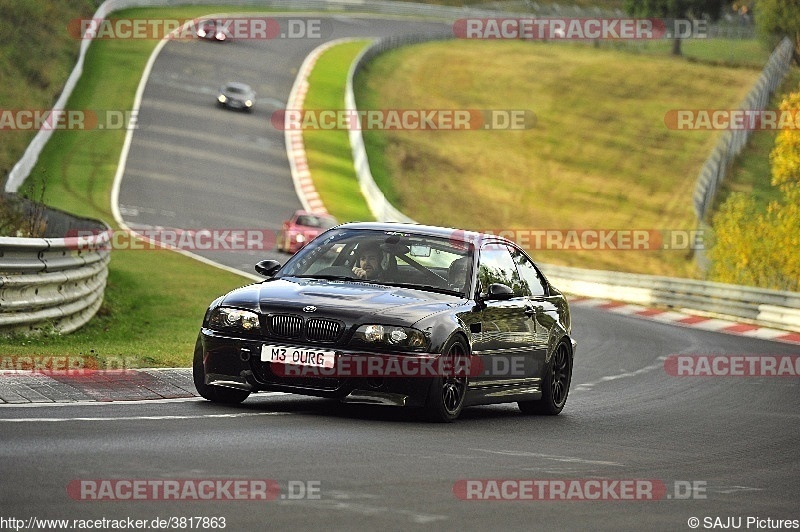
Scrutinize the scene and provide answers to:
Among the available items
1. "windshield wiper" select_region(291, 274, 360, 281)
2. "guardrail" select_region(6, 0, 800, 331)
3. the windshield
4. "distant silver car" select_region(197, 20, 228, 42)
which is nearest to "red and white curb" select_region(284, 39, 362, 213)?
"guardrail" select_region(6, 0, 800, 331)

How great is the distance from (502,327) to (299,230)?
26.5 m

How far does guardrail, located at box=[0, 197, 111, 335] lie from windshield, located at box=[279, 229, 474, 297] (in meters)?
3.84

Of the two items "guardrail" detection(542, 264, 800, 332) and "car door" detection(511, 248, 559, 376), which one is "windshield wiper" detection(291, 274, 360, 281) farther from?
"guardrail" detection(542, 264, 800, 332)

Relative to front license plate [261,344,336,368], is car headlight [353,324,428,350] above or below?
above

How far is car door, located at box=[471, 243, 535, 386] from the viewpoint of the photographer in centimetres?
1195

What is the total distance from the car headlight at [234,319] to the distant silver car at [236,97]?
49.2 m

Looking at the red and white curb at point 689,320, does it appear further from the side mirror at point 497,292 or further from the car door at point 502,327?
the side mirror at point 497,292

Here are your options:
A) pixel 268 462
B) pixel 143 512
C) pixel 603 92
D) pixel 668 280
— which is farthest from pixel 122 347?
pixel 603 92

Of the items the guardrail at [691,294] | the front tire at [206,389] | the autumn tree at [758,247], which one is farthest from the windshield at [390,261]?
the autumn tree at [758,247]

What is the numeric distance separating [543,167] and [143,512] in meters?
54.7

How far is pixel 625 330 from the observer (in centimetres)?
2597

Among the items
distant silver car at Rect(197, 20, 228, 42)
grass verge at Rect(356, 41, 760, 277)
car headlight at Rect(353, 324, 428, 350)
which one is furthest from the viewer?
distant silver car at Rect(197, 20, 228, 42)

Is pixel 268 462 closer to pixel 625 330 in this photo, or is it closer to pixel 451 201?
pixel 625 330

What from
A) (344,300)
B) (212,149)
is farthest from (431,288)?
(212,149)
